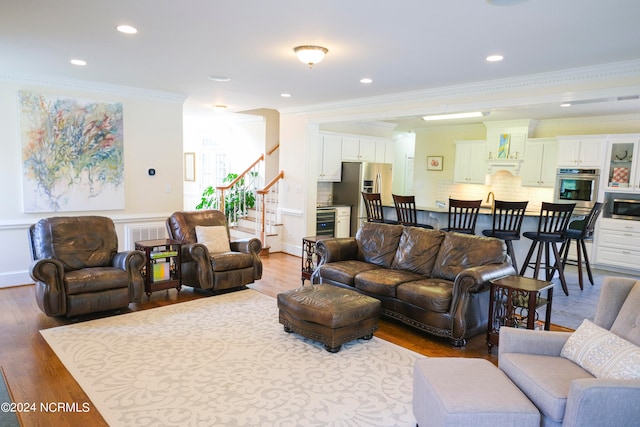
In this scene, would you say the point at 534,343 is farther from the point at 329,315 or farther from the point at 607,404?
the point at 329,315

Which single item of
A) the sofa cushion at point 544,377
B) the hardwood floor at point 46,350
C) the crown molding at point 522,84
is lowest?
the hardwood floor at point 46,350

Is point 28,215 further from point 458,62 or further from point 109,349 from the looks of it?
point 458,62

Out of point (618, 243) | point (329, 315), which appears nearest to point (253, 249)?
point (329, 315)

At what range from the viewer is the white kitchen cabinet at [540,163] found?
7.70 metres

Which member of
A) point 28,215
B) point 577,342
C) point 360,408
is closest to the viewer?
point 577,342

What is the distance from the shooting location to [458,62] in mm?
4145

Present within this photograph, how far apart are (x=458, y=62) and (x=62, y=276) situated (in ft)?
14.5

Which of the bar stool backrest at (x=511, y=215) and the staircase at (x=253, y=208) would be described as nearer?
the bar stool backrest at (x=511, y=215)

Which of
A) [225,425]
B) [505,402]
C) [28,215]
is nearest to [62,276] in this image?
[28,215]

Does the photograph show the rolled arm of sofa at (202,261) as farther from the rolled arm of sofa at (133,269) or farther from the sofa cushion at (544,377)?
the sofa cushion at (544,377)

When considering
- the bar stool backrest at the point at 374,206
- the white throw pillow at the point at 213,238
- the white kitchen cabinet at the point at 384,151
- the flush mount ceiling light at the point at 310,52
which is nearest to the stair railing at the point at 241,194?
the white kitchen cabinet at the point at 384,151

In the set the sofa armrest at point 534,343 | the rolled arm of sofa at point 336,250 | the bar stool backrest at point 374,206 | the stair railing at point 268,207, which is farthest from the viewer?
the stair railing at point 268,207

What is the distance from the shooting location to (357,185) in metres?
7.98

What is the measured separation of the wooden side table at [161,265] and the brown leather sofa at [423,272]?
1719 millimetres
